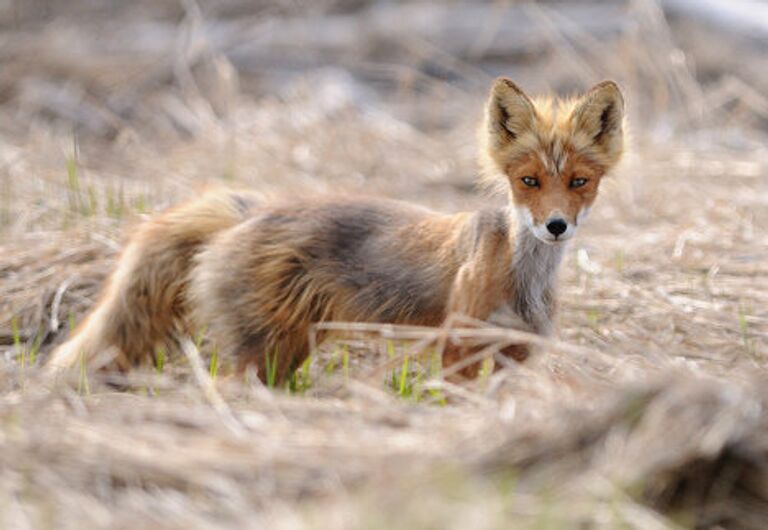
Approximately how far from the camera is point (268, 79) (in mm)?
11508

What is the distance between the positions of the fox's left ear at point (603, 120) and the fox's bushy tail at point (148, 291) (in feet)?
5.31

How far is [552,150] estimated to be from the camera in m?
5.34

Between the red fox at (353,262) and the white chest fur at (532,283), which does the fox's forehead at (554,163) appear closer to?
the red fox at (353,262)

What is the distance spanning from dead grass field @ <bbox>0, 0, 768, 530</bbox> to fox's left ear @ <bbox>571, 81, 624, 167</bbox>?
1.00ft

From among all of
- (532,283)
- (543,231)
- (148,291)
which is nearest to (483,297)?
(532,283)

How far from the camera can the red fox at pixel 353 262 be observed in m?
5.43

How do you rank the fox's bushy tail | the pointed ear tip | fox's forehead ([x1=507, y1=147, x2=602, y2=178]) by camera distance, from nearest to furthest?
1. fox's forehead ([x1=507, y1=147, x2=602, y2=178])
2. the pointed ear tip
3. the fox's bushy tail

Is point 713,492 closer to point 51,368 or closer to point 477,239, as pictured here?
point 477,239

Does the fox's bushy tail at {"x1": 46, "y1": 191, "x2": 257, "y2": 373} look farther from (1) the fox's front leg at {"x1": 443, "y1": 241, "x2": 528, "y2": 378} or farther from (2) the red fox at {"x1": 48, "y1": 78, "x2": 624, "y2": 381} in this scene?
(1) the fox's front leg at {"x1": 443, "y1": 241, "x2": 528, "y2": 378}

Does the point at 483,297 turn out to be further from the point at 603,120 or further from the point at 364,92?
the point at 364,92

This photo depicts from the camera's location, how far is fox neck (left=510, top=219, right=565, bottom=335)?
215 inches

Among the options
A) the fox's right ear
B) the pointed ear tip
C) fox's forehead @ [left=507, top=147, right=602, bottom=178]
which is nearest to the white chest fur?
fox's forehead @ [left=507, top=147, right=602, bottom=178]

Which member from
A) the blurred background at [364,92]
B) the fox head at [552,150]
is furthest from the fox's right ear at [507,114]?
the blurred background at [364,92]

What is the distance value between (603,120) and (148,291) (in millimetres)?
2172
